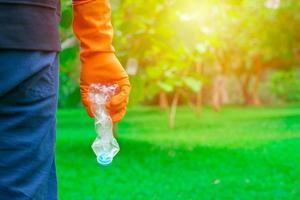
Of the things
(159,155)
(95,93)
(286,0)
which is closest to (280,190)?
(159,155)

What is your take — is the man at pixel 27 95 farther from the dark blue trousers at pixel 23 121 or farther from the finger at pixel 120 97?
the finger at pixel 120 97

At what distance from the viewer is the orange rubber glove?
1.89 m

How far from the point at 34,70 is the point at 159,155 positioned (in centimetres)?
566

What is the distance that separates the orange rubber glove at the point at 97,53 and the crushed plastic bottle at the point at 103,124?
1 cm

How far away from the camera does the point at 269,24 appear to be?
16.3 m

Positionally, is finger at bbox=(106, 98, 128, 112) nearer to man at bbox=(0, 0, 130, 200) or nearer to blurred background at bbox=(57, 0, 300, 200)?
man at bbox=(0, 0, 130, 200)

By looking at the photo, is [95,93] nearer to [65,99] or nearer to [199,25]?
[65,99]

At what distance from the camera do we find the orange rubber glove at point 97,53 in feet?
6.19

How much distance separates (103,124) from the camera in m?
1.89

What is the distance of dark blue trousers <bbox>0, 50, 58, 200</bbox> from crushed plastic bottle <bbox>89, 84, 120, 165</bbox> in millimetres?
200

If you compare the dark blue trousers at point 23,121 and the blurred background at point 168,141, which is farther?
the blurred background at point 168,141

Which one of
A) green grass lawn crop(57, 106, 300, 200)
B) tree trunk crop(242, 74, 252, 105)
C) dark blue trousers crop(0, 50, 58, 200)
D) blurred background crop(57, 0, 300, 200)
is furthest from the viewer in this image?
tree trunk crop(242, 74, 252, 105)

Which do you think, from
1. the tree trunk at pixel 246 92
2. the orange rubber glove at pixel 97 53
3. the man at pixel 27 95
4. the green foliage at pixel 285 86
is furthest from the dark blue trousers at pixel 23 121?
the green foliage at pixel 285 86

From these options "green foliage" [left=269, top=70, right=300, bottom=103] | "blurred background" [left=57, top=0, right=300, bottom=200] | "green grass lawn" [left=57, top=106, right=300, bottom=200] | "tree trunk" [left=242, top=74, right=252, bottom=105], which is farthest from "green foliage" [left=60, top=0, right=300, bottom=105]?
"green foliage" [left=269, top=70, right=300, bottom=103]
